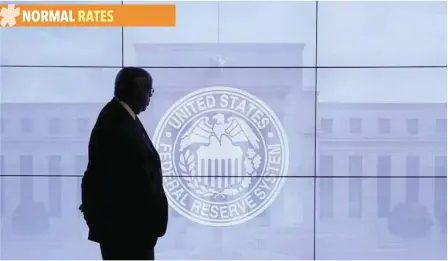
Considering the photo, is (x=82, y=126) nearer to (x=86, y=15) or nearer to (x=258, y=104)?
(x=86, y=15)

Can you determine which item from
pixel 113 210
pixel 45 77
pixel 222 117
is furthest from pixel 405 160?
pixel 45 77

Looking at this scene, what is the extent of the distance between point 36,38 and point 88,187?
152cm

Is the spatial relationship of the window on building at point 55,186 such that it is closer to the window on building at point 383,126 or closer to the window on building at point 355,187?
the window on building at point 355,187

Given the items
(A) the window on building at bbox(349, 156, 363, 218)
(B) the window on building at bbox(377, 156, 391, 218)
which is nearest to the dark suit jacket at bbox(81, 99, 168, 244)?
(A) the window on building at bbox(349, 156, 363, 218)

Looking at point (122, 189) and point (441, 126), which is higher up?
point (441, 126)

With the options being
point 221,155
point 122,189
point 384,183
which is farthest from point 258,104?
point 122,189

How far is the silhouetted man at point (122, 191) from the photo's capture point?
2375 millimetres

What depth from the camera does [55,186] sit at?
3627 millimetres

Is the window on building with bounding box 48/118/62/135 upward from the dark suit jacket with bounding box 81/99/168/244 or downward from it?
upward

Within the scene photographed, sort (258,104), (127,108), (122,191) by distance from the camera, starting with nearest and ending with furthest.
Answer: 1. (122,191)
2. (127,108)
3. (258,104)

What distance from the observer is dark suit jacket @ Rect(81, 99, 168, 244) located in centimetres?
238

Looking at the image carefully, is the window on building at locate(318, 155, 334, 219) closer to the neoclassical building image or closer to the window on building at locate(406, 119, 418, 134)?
the neoclassical building image

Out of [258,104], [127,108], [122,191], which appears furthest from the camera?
[258,104]

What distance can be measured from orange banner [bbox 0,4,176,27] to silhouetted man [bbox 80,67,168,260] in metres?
1.22
